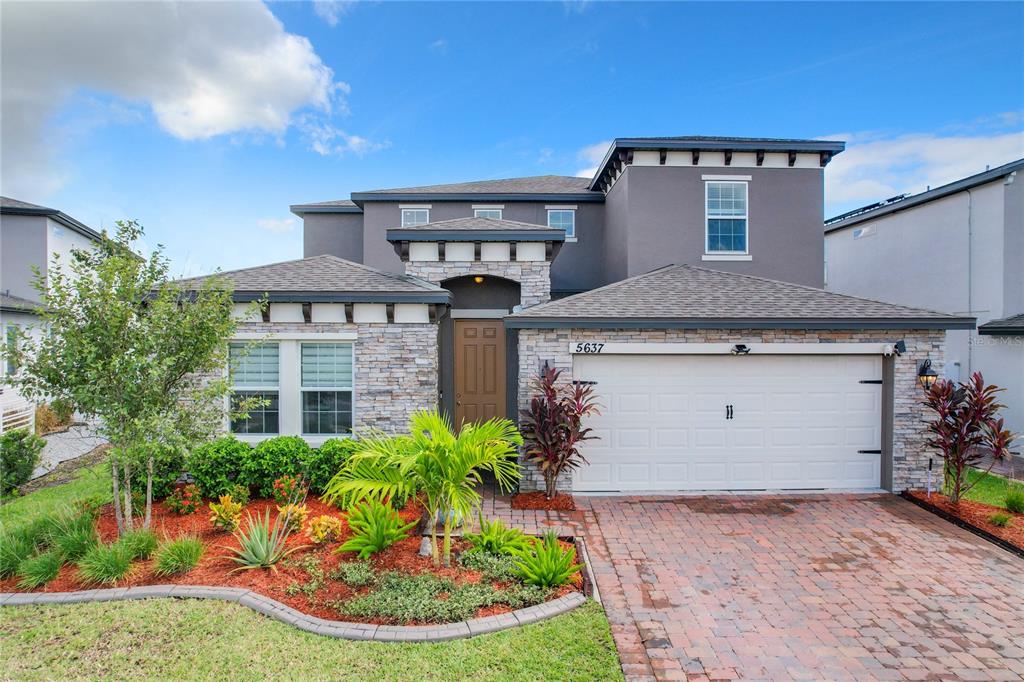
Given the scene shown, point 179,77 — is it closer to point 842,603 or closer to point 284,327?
point 284,327

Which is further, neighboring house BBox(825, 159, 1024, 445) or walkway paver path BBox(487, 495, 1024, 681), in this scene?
neighboring house BBox(825, 159, 1024, 445)

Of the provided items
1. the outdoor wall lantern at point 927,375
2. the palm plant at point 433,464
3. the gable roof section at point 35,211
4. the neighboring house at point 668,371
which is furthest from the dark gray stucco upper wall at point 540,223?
the gable roof section at point 35,211

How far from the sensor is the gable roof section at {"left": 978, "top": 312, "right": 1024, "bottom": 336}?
1081cm

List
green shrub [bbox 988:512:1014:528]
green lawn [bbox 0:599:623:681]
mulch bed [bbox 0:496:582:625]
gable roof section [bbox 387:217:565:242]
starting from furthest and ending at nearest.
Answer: gable roof section [bbox 387:217:565:242]
green shrub [bbox 988:512:1014:528]
mulch bed [bbox 0:496:582:625]
green lawn [bbox 0:599:623:681]

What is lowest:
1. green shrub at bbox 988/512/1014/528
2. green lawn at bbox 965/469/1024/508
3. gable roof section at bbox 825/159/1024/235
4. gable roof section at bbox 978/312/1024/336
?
green lawn at bbox 965/469/1024/508

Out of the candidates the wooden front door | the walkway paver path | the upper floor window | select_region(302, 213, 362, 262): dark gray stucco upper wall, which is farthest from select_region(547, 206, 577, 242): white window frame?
the walkway paver path

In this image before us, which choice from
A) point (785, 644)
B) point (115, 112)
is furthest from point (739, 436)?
point (115, 112)

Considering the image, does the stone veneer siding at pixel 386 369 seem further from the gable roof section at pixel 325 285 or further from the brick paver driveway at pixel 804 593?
the brick paver driveway at pixel 804 593

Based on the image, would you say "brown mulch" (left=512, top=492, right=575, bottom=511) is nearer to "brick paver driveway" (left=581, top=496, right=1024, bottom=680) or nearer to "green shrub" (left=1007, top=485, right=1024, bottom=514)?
"brick paver driveway" (left=581, top=496, right=1024, bottom=680)

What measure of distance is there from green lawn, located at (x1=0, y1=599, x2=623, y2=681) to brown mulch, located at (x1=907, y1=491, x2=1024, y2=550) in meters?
5.92

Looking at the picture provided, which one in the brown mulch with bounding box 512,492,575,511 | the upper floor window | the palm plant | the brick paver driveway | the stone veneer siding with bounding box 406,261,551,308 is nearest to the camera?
the brick paver driveway

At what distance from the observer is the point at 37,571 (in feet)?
16.2

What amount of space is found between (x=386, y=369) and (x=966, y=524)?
8771mm

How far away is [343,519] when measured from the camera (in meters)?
6.56
